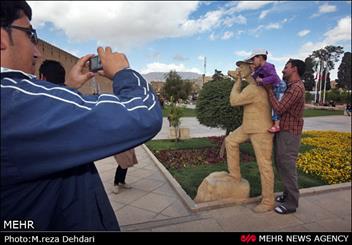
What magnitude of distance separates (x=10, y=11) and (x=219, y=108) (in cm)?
708

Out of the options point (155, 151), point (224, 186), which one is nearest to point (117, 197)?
point (224, 186)

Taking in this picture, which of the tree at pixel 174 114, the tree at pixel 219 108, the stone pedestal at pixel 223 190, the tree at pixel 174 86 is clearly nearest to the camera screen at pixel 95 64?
the stone pedestal at pixel 223 190

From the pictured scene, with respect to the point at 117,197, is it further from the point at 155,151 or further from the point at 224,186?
the point at 155,151

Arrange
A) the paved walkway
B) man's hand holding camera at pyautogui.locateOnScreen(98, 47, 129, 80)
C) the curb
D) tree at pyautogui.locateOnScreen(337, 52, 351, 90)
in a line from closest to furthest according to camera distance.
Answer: man's hand holding camera at pyautogui.locateOnScreen(98, 47, 129, 80), the paved walkway, the curb, tree at pyautogui.locateOnScreen(337, 52, 351, 90)

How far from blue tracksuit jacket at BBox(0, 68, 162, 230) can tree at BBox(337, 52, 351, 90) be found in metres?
66.9

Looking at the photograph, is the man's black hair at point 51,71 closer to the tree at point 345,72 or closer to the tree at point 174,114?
the tree at point 174,114

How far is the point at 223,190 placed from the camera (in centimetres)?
431

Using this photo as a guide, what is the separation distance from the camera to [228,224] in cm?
376

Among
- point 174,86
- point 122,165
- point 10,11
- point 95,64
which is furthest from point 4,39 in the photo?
point 174,86

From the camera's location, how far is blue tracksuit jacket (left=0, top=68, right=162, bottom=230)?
0.91 metres

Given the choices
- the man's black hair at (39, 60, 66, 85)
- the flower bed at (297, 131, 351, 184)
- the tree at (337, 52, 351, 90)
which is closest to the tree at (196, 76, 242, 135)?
the flower bed at (297, 131, 351, 184)

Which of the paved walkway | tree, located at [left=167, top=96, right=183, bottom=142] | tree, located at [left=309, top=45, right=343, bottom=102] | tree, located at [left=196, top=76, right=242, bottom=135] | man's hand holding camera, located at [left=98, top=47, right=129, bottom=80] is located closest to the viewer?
man's hand holding camera, located at [left=98, top=47, right=129, bottom=80]

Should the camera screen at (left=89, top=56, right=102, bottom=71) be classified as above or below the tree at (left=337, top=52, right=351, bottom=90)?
below

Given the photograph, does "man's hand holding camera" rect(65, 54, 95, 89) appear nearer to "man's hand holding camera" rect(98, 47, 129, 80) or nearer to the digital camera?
the digital camera
